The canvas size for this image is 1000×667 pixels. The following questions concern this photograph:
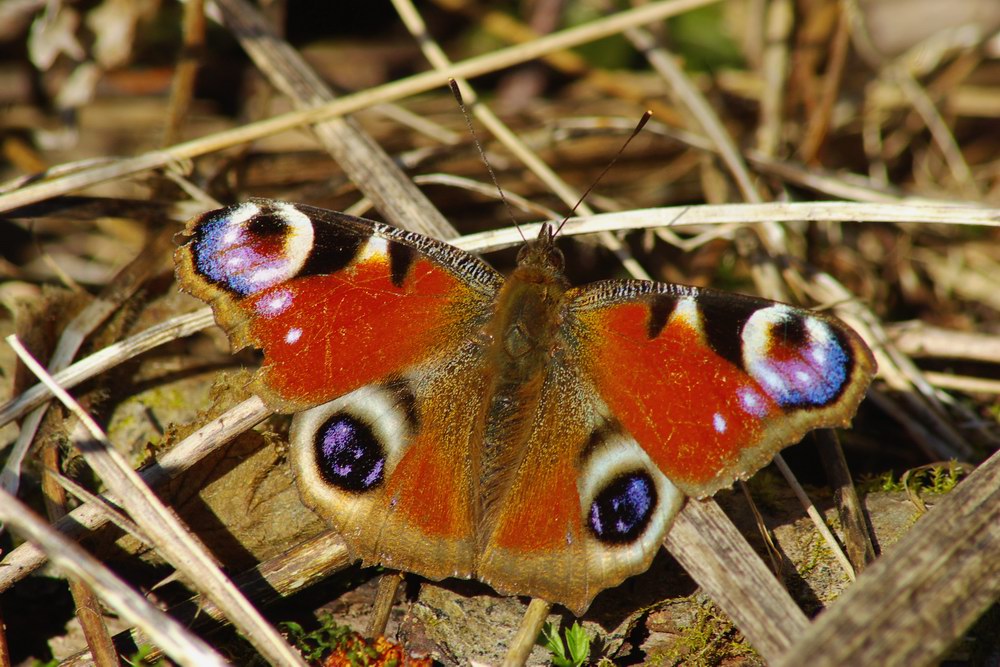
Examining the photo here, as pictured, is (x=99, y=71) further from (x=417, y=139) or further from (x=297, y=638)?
(x=297, y=638)

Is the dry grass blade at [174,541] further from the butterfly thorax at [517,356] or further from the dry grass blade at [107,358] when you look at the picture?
the butterfly thorax at [517,356]

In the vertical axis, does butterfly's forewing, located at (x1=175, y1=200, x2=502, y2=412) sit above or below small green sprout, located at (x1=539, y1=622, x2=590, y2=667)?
above

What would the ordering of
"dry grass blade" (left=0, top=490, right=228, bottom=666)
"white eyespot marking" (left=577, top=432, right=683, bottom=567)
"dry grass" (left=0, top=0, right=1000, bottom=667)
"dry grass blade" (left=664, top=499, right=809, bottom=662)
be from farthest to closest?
"dry grass" (left=0, top=0, right=1000, bottom=667)
"white eyespot marking" (left=577, top=432, right=683, bottom=567)
"dry grass blade" (left=664, top=499, right=809, bottom=662)
"dry grass blade" (left=0, top=490, right=228, bottom=666)

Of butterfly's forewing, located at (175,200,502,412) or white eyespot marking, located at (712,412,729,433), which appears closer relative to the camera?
white eyespot marking, located at (712,412,729,433)

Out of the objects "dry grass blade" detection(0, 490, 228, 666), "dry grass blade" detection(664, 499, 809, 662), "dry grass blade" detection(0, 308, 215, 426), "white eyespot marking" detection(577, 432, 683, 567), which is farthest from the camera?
"dry grass blade" detection(0, 308, 215, 426)

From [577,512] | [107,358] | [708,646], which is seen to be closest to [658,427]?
[577,512]

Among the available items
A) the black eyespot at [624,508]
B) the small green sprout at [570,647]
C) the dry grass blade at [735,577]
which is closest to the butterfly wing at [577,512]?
the black eyespot at [624,508]

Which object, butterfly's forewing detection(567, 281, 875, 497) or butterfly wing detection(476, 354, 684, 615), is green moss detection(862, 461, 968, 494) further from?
butterfly wing detection(476, 354, 684, 615)

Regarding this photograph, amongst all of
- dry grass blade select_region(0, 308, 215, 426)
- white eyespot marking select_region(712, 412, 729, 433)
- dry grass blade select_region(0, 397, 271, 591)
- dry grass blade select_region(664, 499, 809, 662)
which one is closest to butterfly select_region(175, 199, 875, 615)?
white eyespot marking select_region(712, 412, 729, 433)
